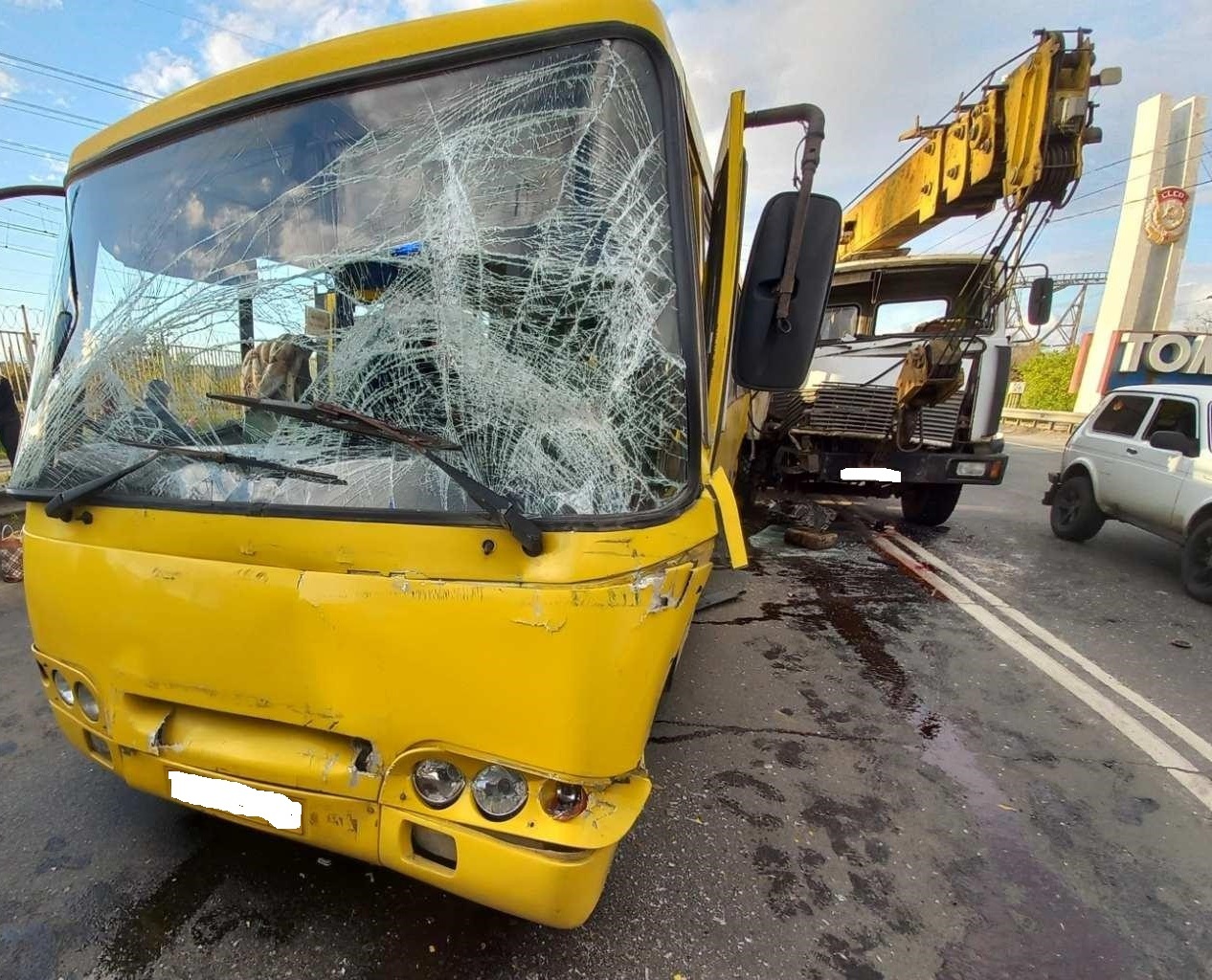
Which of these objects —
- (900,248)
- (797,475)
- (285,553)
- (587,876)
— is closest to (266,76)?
(285,553)

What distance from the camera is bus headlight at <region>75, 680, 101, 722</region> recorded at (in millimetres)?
1908

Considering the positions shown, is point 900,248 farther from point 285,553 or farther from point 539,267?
point 285,553

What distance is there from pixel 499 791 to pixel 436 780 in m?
0.17

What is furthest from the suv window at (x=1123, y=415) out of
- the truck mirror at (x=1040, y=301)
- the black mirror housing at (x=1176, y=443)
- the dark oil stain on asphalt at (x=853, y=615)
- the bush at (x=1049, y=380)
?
the bush at (x=1049, y=380)

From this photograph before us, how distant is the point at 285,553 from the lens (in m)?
1.63

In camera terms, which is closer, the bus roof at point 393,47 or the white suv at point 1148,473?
the bus roof at point 393,47

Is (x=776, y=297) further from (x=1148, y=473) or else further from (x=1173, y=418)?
(x=1173, y=418)

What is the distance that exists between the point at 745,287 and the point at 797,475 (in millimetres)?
5481

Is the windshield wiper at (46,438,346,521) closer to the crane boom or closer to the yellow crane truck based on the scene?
the crane boom

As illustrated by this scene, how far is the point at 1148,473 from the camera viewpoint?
20.4 feet

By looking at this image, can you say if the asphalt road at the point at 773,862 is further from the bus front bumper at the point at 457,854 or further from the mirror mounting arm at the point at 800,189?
the mirror mounting arm at the point at 800,189

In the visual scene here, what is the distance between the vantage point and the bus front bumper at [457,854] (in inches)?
59.0

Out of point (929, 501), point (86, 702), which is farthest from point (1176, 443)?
point (86, 702)

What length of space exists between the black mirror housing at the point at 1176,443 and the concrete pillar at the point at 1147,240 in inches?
852
